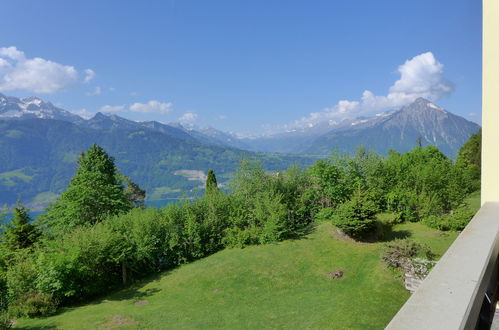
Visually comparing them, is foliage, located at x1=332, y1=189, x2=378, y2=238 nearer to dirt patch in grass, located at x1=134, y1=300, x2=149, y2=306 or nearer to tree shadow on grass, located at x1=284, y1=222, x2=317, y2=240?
tree shadow on grass, located at x1=284, y1=222, x2=317, y2=240

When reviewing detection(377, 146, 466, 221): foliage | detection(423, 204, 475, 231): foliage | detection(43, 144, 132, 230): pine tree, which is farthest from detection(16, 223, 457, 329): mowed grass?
detection(43, 144, 132, 230): pine tree

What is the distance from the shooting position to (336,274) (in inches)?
683

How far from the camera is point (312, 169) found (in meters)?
31.0

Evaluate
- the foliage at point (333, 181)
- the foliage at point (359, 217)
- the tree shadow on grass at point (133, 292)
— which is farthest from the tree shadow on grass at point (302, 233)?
the tree shadow on grass at point (133, 292)

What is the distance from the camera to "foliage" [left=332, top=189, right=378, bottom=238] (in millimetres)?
20219

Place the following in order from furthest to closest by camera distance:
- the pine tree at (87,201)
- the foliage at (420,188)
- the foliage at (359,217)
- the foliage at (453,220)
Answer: the pine tree at (87,201) < the foliage at (420,188) < the foliage at (453,220) < the foliage at (359,217)

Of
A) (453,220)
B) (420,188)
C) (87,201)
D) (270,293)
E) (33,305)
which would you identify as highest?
(87,201)

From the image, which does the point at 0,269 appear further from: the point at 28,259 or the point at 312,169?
the point at 312,169

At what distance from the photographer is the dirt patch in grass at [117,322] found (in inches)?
569

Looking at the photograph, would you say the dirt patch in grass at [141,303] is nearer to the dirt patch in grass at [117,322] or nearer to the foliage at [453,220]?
Answer: the dirt patch in grass at [117,322]

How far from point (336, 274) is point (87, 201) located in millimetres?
23822

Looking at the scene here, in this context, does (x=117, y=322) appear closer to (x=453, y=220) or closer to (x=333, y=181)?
(x=333, y=181)

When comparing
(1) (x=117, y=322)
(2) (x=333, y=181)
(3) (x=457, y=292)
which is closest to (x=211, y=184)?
(2) (x=333, y=181)

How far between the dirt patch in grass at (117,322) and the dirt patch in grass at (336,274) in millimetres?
10914
